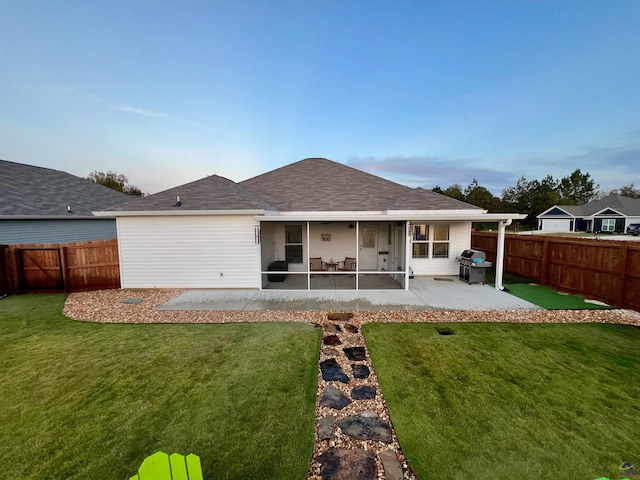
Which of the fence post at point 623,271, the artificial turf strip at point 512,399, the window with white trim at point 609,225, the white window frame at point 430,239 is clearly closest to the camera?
the artificial turf strip at point 512,399

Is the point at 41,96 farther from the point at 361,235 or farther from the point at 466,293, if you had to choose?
the point at 466,293

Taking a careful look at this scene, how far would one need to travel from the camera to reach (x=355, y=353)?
4.96 m

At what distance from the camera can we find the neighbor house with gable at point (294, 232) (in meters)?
9.38

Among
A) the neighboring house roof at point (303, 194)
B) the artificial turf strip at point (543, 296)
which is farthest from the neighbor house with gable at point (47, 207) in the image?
the artificial turf strip at point (543, 296)

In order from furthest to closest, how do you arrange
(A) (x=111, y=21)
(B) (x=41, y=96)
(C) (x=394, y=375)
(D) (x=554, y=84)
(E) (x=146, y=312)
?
1. (D) (x=554, y=84)
2. (B) (x=41, y=96)
3. (A) (x=111, y=21)
4. (E) (x=146, y=312)
5. (C) (x=394, y=375)

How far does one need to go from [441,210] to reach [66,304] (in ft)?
45.4

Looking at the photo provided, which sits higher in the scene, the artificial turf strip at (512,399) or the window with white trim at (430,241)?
the window with white trim at (430,241)

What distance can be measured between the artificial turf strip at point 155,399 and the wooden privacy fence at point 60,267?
3.86 m

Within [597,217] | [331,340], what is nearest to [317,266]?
[331,340]

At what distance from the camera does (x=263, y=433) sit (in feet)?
9.68

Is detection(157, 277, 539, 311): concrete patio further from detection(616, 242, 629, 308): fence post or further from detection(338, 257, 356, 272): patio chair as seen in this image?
detection(338, 257, 356, 272): patio chair

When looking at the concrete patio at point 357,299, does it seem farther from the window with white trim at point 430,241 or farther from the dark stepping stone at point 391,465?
the dark stepping stone at point 391,465

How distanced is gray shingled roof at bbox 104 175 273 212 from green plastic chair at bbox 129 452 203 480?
8.39 metres

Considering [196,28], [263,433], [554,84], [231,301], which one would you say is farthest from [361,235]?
[554,84]
